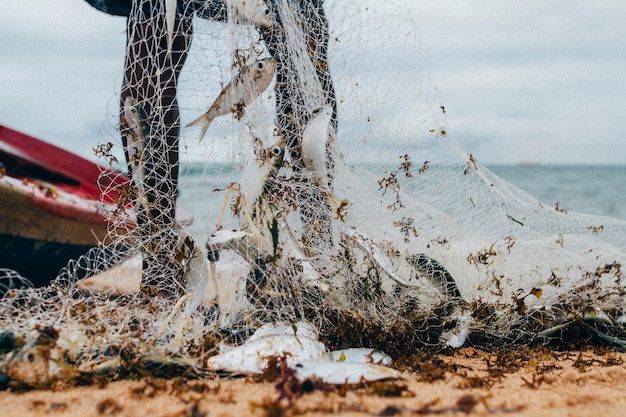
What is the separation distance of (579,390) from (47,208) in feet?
12.7

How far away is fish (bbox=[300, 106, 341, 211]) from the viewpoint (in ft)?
8.69

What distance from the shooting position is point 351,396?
182 cm

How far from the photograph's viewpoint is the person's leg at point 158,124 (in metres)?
2.63

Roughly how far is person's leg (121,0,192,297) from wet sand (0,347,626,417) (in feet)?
2.28

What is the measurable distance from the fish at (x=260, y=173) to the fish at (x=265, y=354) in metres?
0.60

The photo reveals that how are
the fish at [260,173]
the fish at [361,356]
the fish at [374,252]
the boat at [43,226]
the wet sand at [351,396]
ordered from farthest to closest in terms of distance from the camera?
1. the boat at [43,226]
2. the fish at [374,252]
3. the fish at [260,173]
4. the fish at [361,356]
5. the wet sand at [351,396]

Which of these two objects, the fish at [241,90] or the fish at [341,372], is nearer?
the fish at [341,372]

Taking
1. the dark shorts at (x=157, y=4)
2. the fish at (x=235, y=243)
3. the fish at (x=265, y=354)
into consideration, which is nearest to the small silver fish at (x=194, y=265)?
the fish at (x=235, y=243)

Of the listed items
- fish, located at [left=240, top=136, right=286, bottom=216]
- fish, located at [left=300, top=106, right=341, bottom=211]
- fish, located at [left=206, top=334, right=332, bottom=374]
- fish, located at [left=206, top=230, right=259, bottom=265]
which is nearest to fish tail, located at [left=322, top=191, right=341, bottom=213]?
fish, located at [left=300, top=106, right=341, bottom=211]

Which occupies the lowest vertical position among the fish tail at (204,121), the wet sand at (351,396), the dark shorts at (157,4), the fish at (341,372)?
the wet sand at (351,396)

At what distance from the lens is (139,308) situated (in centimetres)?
248

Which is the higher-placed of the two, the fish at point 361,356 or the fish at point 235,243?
the fish at point 235,243

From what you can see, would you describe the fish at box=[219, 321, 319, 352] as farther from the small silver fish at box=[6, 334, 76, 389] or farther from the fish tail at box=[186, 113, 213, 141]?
the fish tail at box=[186, 113, 213, 141]

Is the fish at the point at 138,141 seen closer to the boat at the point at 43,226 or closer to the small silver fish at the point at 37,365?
the boat at the point at 43,226
